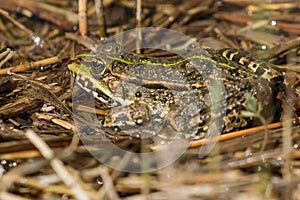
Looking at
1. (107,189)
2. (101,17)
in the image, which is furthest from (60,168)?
(101,17)

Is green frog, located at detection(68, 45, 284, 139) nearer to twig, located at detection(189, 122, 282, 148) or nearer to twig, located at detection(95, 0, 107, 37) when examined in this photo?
twig, located at detection(189, 122, 282, 148)

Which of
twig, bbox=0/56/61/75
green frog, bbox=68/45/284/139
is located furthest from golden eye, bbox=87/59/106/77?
twig, bbox=0/56/61/75

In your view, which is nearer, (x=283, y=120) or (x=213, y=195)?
(x=213, y=195)

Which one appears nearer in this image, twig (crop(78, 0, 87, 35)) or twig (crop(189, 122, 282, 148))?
twig (crop(189, 122, 282, 148))

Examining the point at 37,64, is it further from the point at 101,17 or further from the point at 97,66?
the point at 101,17

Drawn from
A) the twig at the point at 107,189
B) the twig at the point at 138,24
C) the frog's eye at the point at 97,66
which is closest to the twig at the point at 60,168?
the twig at the point at 107,189

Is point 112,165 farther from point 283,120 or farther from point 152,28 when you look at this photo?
point 152,28

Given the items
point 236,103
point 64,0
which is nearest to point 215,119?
point 236,103
